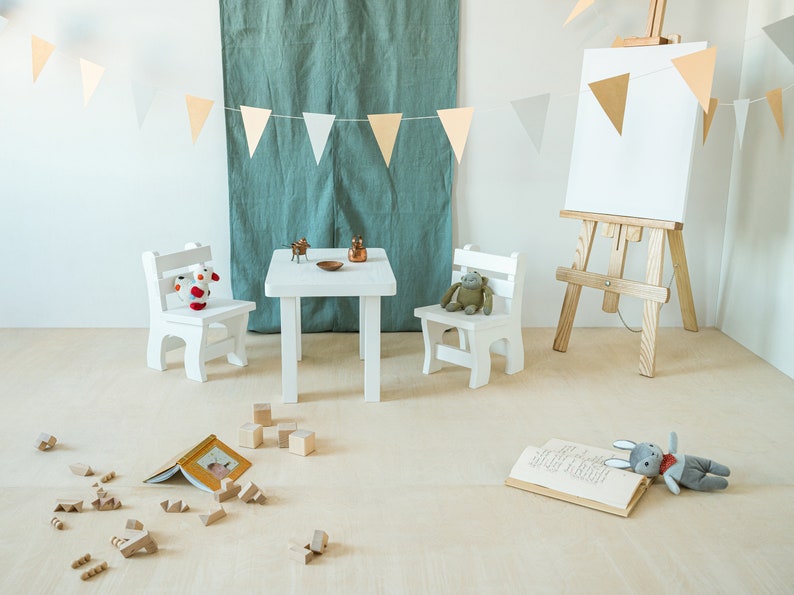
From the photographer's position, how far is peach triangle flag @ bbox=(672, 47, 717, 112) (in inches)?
111

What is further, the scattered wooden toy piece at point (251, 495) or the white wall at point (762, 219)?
the white wall at point (762, 219)

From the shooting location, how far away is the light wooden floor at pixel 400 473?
1.94 metres

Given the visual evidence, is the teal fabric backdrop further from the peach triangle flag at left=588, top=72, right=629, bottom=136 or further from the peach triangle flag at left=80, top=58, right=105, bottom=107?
the peach triangle flag at left=588, top=72, right=629, bottom=136

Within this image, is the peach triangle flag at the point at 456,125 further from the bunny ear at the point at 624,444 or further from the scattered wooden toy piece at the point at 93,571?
the scattered wooden toy piece at the point at 93,571

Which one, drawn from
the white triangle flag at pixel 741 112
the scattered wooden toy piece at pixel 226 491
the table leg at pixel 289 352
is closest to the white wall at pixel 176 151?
the white triangle flag at pixel 741 112

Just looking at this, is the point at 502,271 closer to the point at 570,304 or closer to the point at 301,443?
the point at 570,304

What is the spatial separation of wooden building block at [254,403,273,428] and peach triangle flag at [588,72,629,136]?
67.2 inches

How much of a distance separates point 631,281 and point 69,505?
2427 millimetres

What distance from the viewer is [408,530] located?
213 centimetres

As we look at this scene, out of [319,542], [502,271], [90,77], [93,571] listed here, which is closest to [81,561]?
[93,571]

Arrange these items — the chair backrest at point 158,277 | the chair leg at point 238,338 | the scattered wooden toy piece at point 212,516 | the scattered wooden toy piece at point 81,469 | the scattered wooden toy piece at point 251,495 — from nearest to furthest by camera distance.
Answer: the scattered wooden toy piece at point 212,516, the scattered wooden toy piece at point 251,495, the scattered wooden toy piece at point 81,469, the chair backrest at point 158,277, the chair leg at point 238,338

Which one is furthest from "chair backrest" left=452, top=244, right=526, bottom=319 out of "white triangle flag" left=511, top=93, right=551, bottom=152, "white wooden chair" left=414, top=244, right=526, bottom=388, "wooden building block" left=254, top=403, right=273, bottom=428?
"wooden building block" left=254, top=403, right=273, bottom=428

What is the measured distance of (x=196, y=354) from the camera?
323cm

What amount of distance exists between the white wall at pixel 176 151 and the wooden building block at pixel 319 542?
217cm
